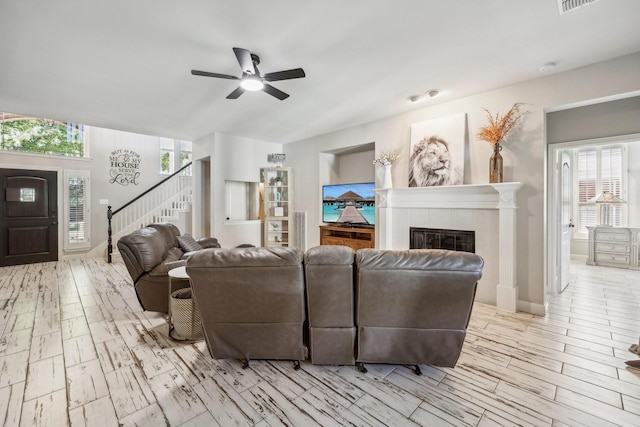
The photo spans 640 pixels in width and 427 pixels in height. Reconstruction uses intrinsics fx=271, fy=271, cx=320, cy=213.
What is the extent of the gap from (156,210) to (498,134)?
25.0 ft

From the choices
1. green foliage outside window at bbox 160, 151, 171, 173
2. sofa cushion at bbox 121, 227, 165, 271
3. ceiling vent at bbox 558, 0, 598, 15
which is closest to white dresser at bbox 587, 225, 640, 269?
ceiling vent at bbox 558, 0, 598, 15

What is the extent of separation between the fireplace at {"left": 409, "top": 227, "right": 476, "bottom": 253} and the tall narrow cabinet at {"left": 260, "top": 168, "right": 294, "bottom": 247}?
2.83m

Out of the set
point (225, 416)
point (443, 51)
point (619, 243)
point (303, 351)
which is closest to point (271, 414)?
point (225, 416)

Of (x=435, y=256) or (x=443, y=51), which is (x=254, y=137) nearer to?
(x=443, y=51)

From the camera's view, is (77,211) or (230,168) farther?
(77,211)

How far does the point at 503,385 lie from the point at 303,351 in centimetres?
139

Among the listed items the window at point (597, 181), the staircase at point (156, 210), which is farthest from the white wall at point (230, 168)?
the window at point (597, 181)

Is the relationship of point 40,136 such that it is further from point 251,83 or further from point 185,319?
point 185,319

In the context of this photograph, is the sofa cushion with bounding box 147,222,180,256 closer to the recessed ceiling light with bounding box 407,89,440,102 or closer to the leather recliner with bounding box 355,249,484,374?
the leather recliner with bounding box 355,249,484,374

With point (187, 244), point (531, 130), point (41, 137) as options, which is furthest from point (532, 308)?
point (41, 137)

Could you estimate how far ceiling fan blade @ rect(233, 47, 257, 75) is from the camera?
2.29m

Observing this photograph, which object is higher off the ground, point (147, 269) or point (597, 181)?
point (597, 181)

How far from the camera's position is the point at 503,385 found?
1.86 m

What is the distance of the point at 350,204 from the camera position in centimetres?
504
